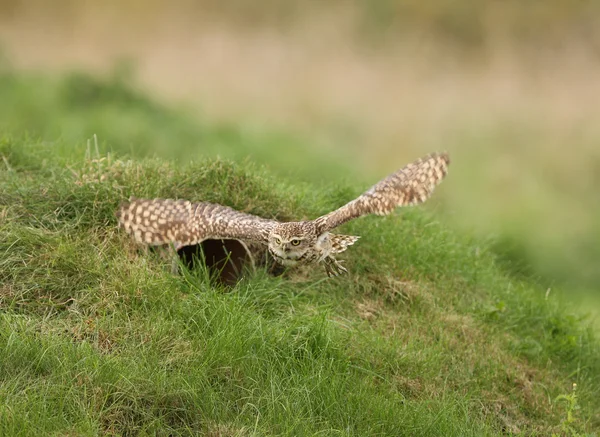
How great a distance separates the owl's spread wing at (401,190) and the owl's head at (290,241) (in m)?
0.32

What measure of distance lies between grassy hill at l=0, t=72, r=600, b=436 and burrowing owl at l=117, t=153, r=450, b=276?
20cm

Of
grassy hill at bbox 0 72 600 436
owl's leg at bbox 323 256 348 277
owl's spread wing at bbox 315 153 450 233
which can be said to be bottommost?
grassy hill at bbox 0 72 600 436

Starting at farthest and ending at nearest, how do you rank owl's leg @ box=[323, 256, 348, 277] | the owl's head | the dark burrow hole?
1. the dark burrow hole
2. owl's leg @ box=[323, 256, 348, 277]
3. the owl's head

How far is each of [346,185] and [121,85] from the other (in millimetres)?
9437

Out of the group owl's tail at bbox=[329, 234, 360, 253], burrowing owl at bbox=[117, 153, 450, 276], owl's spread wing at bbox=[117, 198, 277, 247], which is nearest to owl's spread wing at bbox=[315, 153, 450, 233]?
burrowing owl at bbox=[117, 153, 450, 276]

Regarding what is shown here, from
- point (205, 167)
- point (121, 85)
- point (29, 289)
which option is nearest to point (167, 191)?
point (205, 167)

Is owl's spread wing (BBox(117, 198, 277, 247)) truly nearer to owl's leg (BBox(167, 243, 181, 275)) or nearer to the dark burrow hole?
owl's leg (BBox(167, 243, 181, 275))

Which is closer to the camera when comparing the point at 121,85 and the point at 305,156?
the point at 305,156

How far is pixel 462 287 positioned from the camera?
25.7ft

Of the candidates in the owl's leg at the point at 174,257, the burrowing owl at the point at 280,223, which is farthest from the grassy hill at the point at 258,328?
the burrowing owl at the point at 280,223

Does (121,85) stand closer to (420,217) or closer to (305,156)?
(305,156)

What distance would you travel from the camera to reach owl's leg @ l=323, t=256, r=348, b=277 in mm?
6469

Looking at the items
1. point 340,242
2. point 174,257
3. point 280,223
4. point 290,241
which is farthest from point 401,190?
point 174,257

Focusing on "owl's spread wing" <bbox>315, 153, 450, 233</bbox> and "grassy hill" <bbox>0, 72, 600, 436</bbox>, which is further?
"owl's spread wing" <bbox>315, 153, 450, 233</bbox>
